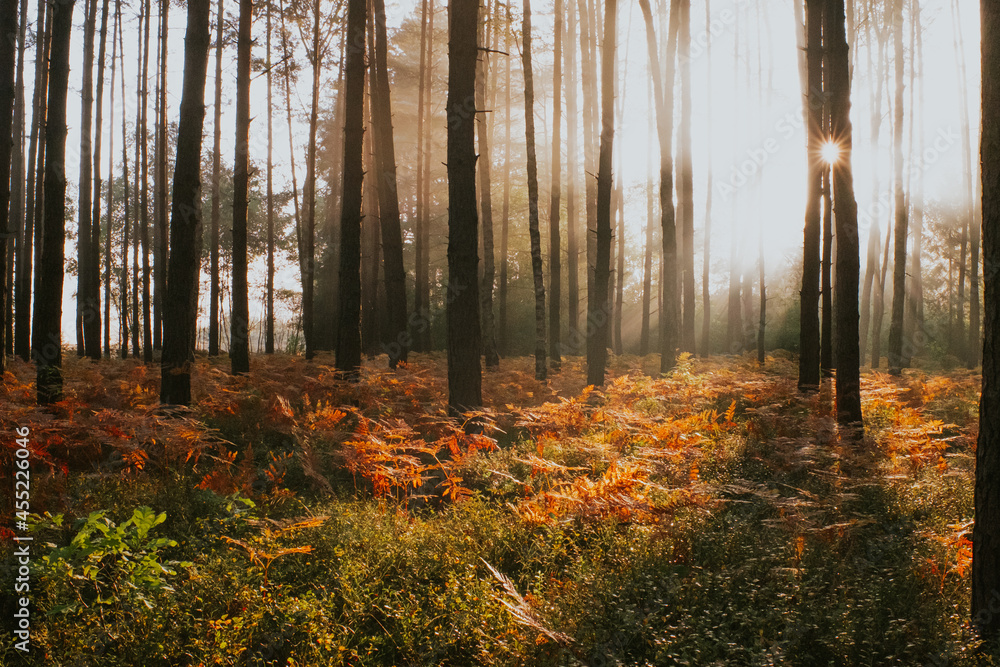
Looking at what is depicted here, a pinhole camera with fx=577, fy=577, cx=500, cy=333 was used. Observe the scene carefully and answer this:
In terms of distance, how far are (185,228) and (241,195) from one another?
14.7 feet

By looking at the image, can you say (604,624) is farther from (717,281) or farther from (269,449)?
(717,281)

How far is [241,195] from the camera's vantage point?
1150cm

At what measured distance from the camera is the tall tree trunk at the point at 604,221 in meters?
10.7

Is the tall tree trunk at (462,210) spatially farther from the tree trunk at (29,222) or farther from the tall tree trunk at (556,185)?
the tree trunk at (29,222)

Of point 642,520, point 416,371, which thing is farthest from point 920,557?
point 416,371

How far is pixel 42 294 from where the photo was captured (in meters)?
8.01

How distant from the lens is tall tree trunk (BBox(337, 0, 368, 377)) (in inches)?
384

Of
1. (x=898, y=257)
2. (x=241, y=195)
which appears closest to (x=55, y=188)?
(x=241, y=195)

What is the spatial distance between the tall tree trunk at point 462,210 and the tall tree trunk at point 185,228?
3.27 meters

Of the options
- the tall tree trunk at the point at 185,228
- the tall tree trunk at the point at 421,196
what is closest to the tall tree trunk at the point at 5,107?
the tall tree trunk at the point at 185,228

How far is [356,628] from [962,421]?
9.81 metres

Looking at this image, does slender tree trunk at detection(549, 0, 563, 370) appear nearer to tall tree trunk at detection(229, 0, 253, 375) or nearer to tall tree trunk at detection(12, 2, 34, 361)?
tall tree trunk at detection(229, 0, 253, 375)

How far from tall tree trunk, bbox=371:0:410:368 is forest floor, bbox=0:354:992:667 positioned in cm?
571

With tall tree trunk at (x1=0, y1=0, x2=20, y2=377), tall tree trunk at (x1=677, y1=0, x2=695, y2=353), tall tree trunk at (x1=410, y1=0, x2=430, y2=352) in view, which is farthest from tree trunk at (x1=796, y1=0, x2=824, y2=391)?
tall tree trunk at (x1=0, y1=0, x2=20, y2=377)
